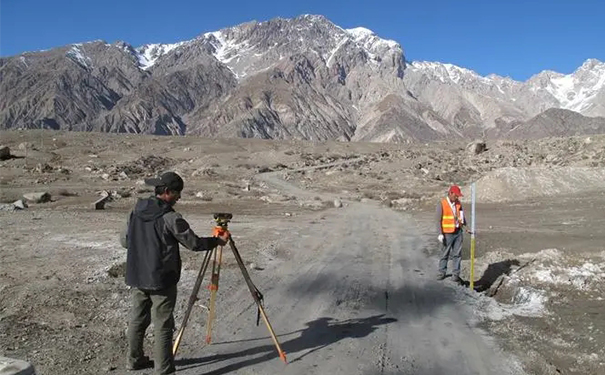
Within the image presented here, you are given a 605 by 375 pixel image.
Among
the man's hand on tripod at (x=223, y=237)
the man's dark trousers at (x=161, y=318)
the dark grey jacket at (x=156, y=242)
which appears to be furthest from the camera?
the man's hand on tripod at (x=223, y=237)

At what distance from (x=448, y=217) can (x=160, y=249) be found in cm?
735

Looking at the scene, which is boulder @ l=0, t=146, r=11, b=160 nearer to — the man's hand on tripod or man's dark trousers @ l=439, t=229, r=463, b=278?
man's dark trousers @ l=439, t=229, r=463, b=278

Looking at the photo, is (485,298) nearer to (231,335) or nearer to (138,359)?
(231,335)

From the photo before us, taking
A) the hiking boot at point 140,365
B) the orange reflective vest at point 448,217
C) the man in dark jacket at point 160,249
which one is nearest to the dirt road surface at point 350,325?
the hiking boot at point 140,365

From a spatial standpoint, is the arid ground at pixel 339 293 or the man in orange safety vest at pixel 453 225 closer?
the arid ground at pixel 339 293

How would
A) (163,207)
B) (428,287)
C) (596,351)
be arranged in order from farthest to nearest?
(428,287), (596,351), (163,207)

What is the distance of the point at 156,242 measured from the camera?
20.1ft

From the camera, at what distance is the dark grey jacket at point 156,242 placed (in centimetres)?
606

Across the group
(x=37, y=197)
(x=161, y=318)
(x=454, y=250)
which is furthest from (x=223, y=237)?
(x=37, y=197)

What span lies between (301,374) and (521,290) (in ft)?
18.2

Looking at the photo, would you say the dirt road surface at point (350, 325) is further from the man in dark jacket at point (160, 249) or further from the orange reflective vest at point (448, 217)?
the orange reflective vest at point (448, 217)

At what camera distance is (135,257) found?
6254 mm

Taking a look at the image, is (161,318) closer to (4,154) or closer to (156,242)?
(156,242)

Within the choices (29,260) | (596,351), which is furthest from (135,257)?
(29,260)
